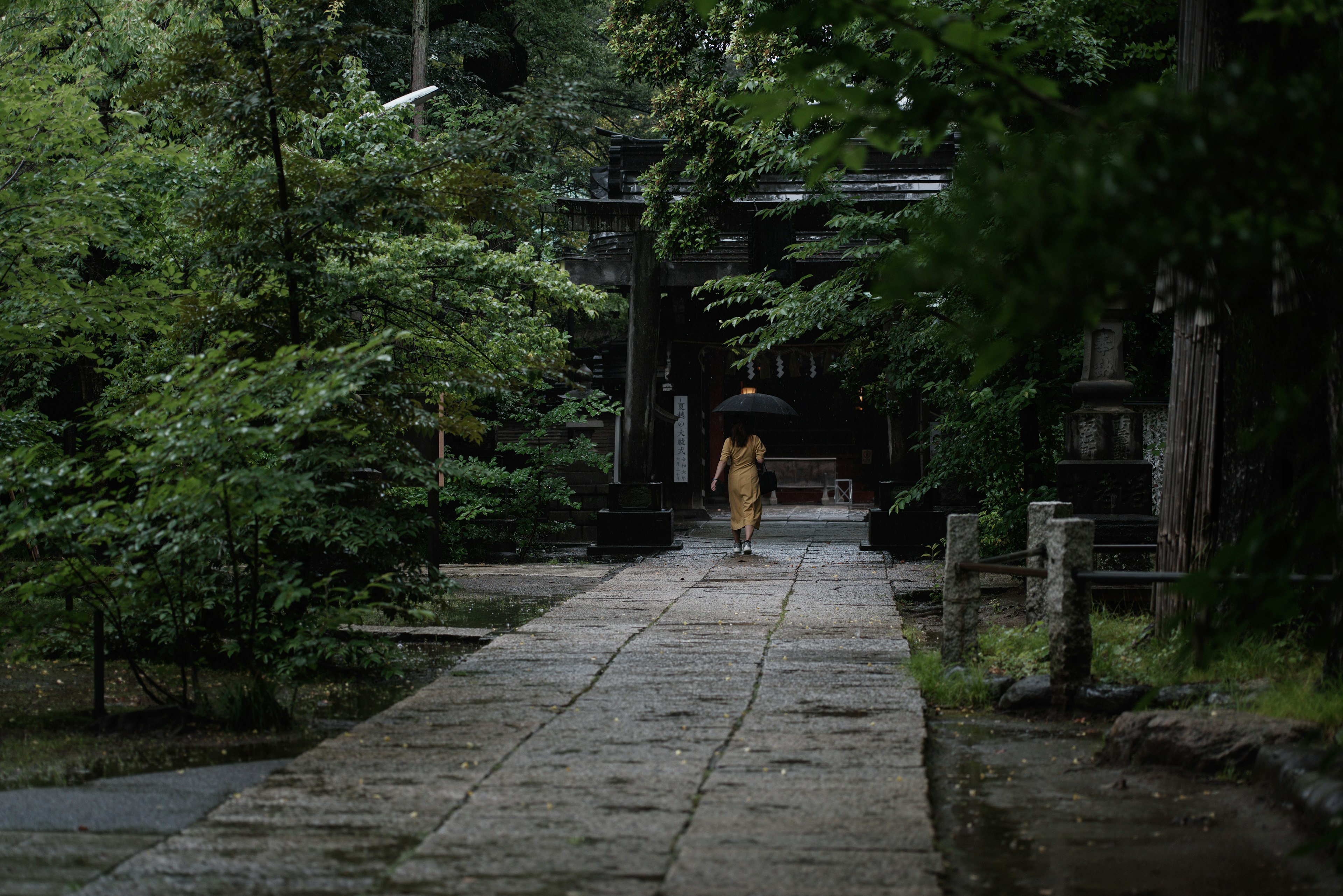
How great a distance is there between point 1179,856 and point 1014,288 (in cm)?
249

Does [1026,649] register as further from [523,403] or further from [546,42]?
[546,42]

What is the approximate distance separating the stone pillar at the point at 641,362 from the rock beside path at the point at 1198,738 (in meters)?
11.1

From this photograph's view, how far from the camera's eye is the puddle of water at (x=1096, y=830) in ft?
11.3

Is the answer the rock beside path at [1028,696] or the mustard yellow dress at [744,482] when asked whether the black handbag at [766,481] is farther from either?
the rock beside path at [1028,696]

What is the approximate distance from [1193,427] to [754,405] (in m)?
11.3

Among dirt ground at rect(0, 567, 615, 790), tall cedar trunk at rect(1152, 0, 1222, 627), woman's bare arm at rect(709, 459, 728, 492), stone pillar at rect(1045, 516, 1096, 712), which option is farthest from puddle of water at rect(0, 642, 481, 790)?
woman's bare arm at rect(709, 459, 728, 492)

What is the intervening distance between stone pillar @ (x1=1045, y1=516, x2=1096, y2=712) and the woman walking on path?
823 centimetres

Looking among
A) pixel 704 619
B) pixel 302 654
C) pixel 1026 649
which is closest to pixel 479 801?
pixel 302 654

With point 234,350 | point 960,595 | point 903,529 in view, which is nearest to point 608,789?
point 960,595

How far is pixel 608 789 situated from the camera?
4.39 metres

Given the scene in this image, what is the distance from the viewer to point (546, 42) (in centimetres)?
2525

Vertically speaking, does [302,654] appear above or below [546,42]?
below

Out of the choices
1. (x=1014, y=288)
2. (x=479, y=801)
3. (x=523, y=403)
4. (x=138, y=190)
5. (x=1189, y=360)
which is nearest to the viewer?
(x=1014, y=288)

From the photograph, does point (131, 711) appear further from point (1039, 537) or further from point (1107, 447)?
point (1107, 447)
